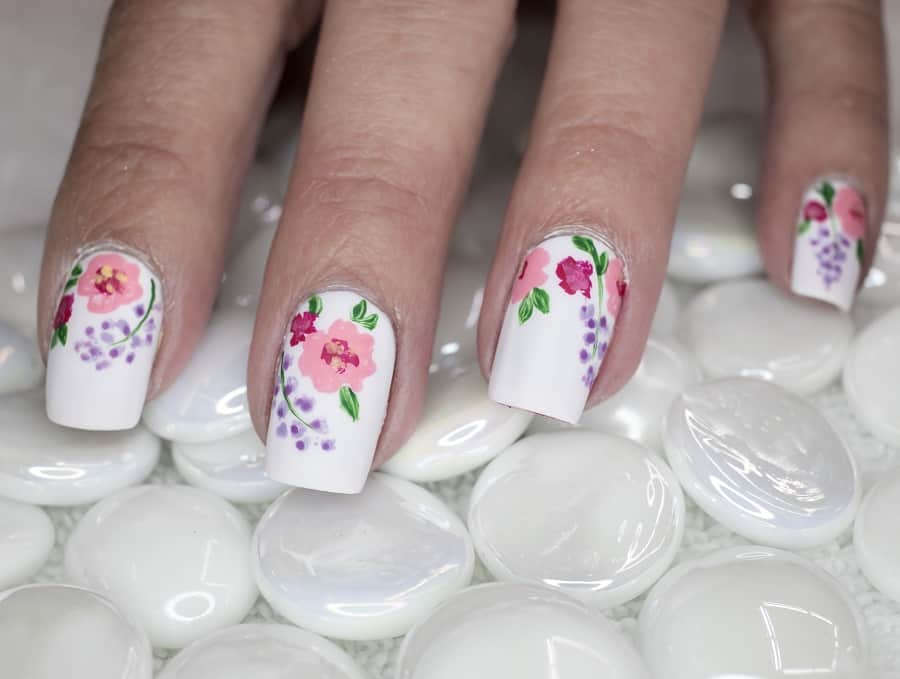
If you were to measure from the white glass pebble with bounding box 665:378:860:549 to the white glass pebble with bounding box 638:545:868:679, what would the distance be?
0.06ft

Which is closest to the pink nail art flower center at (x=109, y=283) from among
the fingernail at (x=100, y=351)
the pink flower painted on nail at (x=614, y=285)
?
the fingernail at (x=100, y=351)

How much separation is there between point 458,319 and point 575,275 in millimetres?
96

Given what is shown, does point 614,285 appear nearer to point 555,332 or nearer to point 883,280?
point 555,332

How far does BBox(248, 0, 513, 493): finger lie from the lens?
1.56 feet

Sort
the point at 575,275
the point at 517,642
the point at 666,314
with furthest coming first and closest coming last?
the point at 666,314
the point at 575,275
the point at 517,642

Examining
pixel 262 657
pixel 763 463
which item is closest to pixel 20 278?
pixel 262 657

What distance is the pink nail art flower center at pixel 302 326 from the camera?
1.61 feet

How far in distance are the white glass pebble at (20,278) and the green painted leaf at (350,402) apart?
0.66 feet

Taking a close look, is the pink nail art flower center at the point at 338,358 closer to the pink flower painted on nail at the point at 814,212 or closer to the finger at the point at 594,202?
the finger at the point at 594,202

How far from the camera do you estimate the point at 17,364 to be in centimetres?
55

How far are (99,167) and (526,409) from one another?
24 cm

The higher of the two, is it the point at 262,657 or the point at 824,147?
the point at 824,147

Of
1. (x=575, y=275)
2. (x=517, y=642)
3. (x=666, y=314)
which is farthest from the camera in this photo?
(x=666, y=314)

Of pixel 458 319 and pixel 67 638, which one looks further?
pixel 458 319
